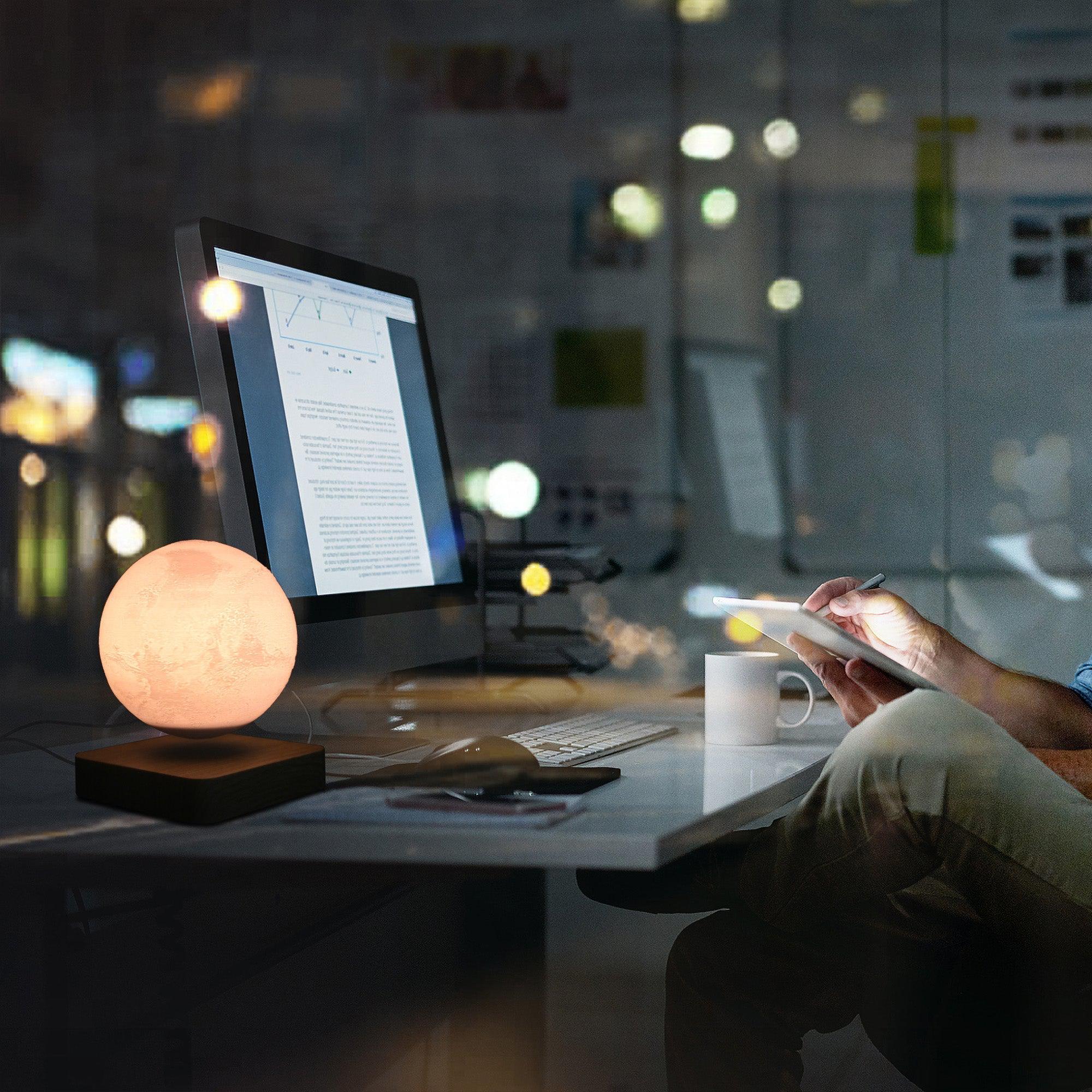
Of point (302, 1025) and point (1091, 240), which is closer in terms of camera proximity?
point (302, 1025)

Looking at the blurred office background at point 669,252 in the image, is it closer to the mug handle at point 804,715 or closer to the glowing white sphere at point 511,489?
the glowing white sphere at point 511,489

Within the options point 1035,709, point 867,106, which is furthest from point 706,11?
point 1035,709

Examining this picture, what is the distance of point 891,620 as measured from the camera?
42.7 inches

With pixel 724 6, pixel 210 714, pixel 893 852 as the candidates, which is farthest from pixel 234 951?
pixel 724 6

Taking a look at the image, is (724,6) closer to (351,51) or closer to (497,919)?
(351,51)

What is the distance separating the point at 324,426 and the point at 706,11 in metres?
1.58

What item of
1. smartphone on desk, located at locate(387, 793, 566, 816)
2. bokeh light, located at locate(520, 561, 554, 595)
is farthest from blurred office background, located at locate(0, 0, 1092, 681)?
smartphone on desk, located at locate(387, 793, 566, 816)

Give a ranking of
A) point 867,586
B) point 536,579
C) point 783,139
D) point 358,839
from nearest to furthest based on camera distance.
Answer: point 358,839 < point 867,586 < point 536,579 < point 783,139

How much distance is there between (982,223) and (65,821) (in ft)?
6.69

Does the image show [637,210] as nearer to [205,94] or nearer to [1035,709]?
[205,94]

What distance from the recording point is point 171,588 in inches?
27.1

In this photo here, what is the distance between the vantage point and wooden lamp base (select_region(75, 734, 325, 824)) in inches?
24.3

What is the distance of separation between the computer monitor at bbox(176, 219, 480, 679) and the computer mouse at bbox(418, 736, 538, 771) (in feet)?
0.61

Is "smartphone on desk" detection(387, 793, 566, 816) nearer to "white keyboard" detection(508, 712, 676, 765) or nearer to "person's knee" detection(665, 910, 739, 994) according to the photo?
"white keyboard" detection(508, 712, 676, 765)
